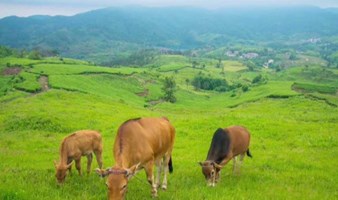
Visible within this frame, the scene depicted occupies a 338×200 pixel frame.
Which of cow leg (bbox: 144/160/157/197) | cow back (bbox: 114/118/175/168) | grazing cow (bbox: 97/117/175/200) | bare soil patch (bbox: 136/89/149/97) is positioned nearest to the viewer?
grazing cow (bbox: 97/117/175/200)

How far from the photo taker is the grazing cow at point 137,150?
1158cm

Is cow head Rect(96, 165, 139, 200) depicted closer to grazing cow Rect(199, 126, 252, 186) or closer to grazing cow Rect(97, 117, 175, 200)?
grazing cow Rect(97, 117, 175, 200)

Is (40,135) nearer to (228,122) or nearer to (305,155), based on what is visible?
(228,122)

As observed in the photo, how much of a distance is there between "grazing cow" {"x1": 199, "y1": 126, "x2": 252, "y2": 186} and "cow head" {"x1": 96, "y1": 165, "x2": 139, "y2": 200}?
215 inches

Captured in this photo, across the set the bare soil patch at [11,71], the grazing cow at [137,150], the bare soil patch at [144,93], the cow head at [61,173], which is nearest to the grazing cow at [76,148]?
the cow head at [61,173]

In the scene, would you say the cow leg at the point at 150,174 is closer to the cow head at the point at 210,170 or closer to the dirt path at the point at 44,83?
the cow head at the point at 210,170

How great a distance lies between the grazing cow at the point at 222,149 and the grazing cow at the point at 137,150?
1.88 meters

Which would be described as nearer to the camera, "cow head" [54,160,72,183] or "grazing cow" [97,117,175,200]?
"grazing cow" [97,117,175,200]

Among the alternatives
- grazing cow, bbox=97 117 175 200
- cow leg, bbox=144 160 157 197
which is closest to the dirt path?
grazing cow, bbox=97 117 175 200

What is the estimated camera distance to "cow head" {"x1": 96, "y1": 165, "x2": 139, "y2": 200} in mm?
11391

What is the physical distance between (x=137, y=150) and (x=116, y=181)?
259cm

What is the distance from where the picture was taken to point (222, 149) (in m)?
17.8

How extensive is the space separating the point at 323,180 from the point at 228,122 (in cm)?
1913

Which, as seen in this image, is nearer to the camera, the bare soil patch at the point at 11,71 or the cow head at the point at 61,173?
the cow head at the point at 61,173
